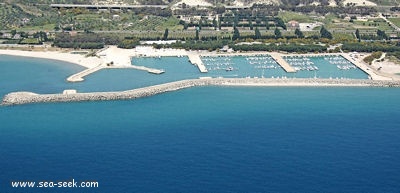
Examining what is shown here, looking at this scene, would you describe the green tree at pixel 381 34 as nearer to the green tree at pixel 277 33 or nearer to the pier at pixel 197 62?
the green tree at pixel 277 33

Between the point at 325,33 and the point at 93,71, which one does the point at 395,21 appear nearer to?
the point at 325,33

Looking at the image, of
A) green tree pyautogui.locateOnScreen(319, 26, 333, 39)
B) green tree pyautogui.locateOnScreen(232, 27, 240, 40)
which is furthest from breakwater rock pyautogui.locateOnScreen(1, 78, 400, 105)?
green tree pyautogui.locateOnScreen(319, 26, 333, 39)

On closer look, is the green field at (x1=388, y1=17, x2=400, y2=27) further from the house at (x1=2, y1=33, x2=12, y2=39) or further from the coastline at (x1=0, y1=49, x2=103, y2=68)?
the house at (x1=2, y1=33, x2=12, y2=39)

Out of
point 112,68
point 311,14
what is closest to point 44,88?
point 112,68

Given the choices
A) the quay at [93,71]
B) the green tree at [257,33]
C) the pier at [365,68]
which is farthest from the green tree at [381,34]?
the quay at [93,71]

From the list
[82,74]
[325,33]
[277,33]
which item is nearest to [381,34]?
[325,33]

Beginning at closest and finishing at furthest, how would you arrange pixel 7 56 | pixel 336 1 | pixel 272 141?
pixel 272 141 → pixel 7 56 → pixel 336 1

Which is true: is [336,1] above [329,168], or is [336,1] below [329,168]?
above

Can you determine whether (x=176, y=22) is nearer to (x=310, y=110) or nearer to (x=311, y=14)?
(x=311, y=14)
